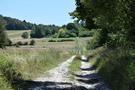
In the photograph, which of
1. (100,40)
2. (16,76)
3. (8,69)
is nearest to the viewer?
(8,69)

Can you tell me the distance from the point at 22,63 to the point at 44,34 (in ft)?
506

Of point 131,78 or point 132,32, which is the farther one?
point 132,32

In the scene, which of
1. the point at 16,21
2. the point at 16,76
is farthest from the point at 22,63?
the point at 16,21

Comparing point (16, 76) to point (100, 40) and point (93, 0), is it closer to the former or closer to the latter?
point (93, 0)

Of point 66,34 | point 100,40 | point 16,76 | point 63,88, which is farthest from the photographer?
point 66,34

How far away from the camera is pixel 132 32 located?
29516mm

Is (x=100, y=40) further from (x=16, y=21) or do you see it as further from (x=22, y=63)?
(x=16, y=21)

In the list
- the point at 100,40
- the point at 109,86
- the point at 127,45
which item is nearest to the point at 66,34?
the point at 100,40

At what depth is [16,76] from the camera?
1113 inches

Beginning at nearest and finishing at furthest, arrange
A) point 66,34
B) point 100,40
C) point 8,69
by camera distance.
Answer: point 8,69 < point 100,40 < point 66,34

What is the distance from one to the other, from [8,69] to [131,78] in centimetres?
847

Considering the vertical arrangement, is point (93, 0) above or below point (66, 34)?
above

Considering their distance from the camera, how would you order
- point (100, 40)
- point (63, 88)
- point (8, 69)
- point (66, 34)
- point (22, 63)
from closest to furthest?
point (63, 88)
point (8, 69)
point (22, 63)
point (100, 40)
point (66, 34)

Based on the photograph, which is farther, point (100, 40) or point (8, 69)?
point (100, 40)
